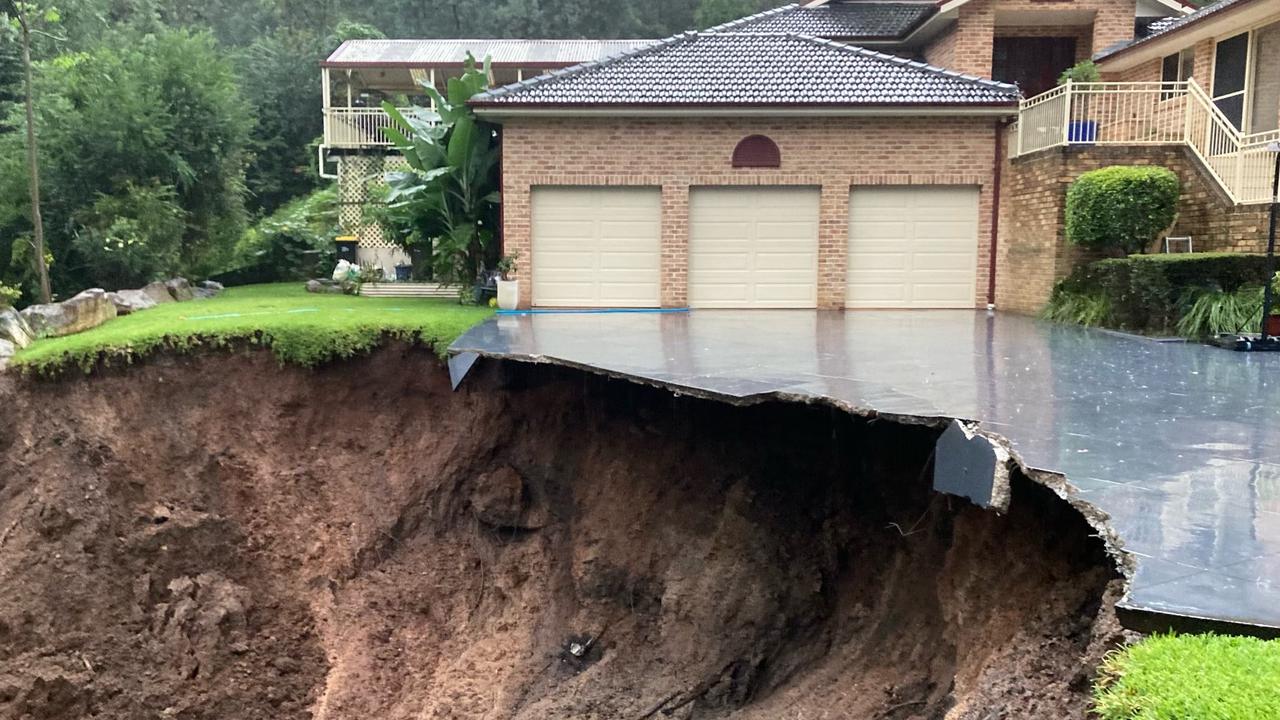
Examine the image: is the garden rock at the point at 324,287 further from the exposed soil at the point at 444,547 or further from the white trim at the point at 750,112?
the exposed soil at the point at 444,547

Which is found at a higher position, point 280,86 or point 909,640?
point 280,86

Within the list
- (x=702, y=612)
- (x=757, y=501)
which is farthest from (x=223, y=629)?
(x=757, y=501)

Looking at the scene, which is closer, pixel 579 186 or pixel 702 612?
pixel 702 612

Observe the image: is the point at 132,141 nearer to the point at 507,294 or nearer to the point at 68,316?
the point at 68,316

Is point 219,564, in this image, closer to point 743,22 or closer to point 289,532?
point 289,532

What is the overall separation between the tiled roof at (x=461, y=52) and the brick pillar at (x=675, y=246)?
9081mm

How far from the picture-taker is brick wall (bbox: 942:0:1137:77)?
17203 mm

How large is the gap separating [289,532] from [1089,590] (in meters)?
8.10

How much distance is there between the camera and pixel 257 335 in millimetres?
10430

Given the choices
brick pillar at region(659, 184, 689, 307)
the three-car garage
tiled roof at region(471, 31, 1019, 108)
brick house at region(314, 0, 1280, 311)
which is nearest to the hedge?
brick house at region(314, 0, 1280, 311)

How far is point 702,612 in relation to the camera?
25.8 feet

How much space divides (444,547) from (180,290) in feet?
30.8

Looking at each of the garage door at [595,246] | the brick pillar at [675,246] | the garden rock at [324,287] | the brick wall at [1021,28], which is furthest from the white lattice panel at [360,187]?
the brick wall at [1021,28]

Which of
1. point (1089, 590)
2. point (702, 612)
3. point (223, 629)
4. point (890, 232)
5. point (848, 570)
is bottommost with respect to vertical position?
point (223, 629)
